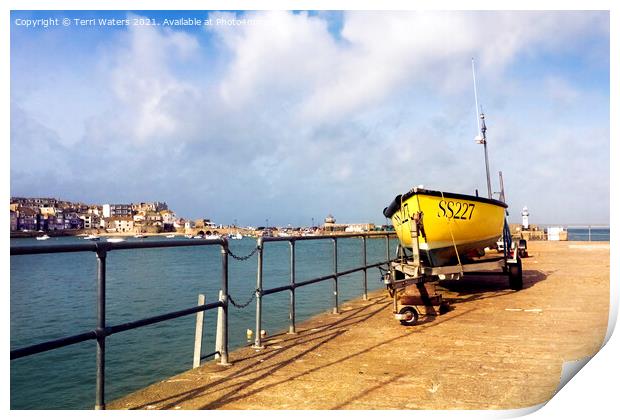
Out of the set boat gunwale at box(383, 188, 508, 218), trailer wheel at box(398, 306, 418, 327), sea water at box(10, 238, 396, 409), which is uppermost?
boat gunwale at box(383, 188, 508, 218)

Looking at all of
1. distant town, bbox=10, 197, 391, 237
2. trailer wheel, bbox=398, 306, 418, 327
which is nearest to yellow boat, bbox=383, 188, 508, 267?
trailer wheel, bbox=398, 306, 418, 327

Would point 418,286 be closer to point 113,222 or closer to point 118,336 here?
point 118,336

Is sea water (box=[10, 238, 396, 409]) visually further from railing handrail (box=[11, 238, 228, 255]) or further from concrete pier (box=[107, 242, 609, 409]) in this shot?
railing handrail (box=[11, 238, 228, 255])

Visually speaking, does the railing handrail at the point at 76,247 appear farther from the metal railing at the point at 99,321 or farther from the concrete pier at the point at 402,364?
the concrete pier at the point at 402,364

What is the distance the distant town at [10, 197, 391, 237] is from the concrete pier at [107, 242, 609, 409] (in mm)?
68091

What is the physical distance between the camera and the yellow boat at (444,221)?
789 centimetres

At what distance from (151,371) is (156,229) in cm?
14176

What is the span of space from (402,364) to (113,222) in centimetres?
14714

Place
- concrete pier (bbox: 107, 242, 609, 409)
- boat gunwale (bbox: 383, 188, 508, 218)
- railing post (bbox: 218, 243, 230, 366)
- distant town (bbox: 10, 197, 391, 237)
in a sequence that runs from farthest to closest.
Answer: distant town (bbox: 10, 197, 391, 237) → boat gunwale (bbox: 383, 188, 508, 218) → railing post (bbox: 218, 243, 230, 366) → concrete pier (bbox: 107, 242, 609, 409)

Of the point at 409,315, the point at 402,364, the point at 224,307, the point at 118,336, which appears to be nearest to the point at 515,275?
the point at 409,315

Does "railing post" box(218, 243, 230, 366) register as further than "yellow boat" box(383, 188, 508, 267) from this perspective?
No

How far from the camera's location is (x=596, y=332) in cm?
569

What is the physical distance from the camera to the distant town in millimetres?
81000
